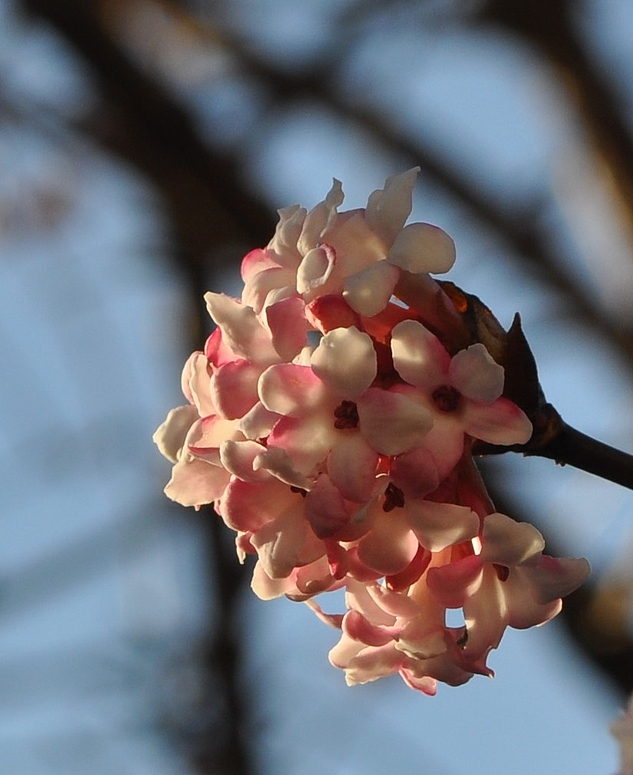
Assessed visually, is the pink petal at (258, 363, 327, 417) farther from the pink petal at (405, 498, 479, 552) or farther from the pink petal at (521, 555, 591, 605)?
the pink petal at (521, 555, 591, 605)

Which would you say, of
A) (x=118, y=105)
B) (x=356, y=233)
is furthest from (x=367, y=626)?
(x=118, y=105)

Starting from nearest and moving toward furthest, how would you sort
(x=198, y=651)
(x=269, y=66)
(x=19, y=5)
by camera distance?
(x=19, y=5) < (x=269, y=66) < (x=198, y=651)

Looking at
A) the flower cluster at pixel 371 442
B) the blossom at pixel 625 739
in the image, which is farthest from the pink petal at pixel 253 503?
the blossom at pixel 625 739

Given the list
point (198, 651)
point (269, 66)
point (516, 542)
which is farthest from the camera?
point (198, 651)

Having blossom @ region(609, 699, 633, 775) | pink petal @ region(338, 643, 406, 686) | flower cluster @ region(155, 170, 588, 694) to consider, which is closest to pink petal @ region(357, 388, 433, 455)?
flower cluster @ region(155, 170, 588, 694)

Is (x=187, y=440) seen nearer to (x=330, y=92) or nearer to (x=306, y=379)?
(x=306, y=379)

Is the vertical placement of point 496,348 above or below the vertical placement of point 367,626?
above
